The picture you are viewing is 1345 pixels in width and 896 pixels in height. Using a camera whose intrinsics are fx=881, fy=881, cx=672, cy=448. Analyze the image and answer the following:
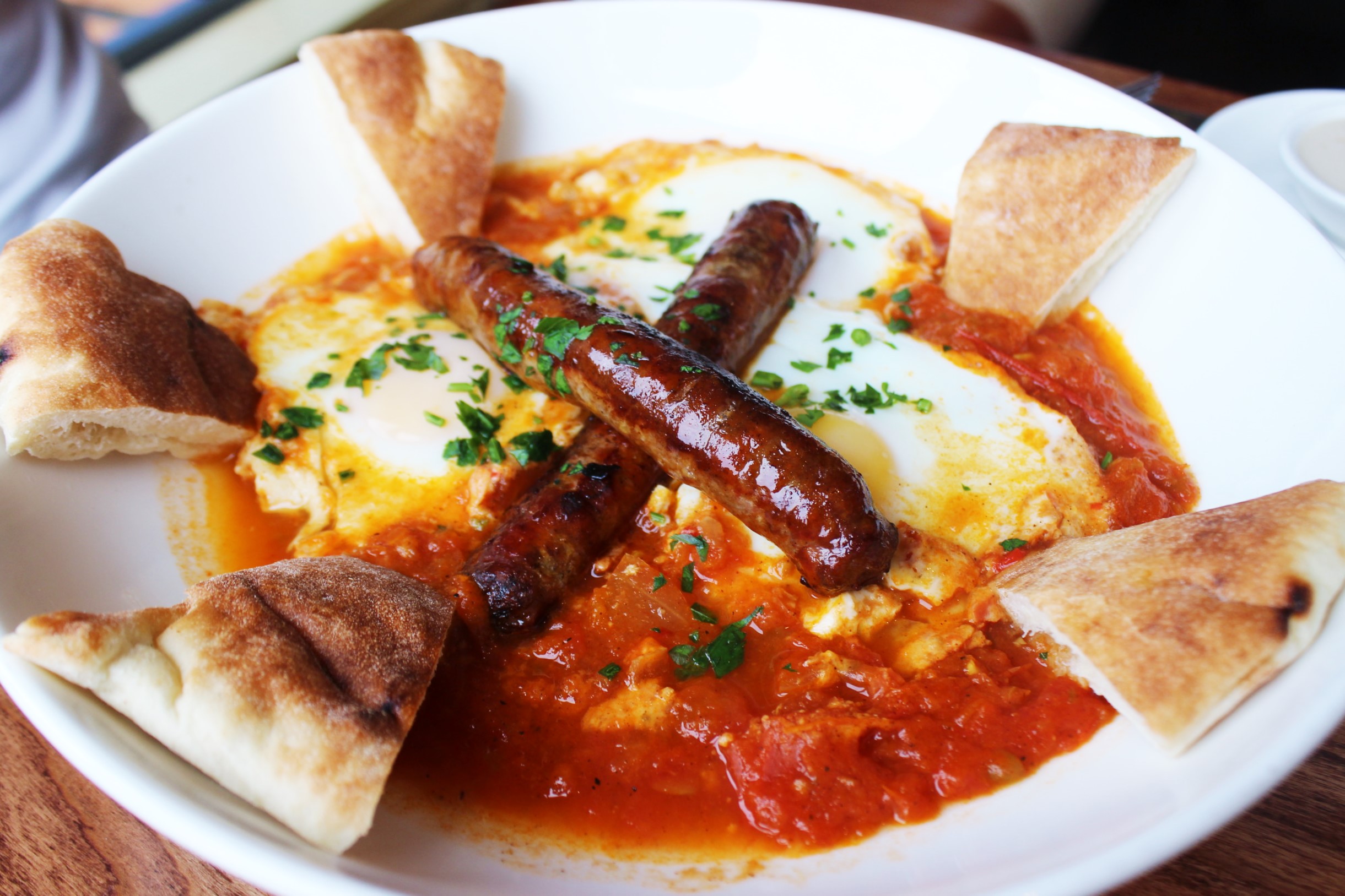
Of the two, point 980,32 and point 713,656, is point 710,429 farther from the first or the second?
point 980,32

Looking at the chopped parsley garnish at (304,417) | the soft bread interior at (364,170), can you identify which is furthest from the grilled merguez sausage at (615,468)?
the soft bread interior at (364,170)

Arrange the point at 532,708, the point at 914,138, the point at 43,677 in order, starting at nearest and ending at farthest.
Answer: the point at 43,677 < the point at 532,708 < the point at 914,138

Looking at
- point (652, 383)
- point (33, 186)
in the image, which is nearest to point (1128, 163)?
point (652, 383)

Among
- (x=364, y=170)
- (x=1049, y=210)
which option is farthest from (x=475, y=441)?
(x=1049, y=210)

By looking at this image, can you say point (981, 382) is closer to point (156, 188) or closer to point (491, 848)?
point (491, 848)

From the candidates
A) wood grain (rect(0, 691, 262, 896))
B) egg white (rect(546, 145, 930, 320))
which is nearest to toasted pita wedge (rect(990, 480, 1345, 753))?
egg white (rect(546, 145, 930, 320))

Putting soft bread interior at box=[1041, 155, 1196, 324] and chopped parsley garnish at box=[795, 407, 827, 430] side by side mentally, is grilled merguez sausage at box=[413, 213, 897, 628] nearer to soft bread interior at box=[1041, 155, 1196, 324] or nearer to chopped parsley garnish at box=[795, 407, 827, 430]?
chopped parsley garnish at box=[795, 407, 827, 430]

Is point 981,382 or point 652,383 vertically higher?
point 652,383
